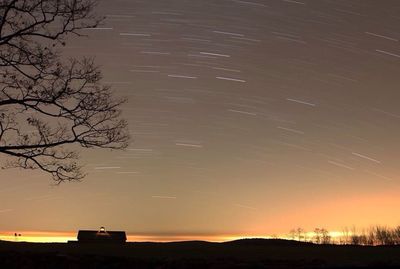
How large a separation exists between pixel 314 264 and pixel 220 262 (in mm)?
2294

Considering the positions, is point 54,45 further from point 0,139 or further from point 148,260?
point 148,260

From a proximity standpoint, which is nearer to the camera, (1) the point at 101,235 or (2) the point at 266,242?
(2) the point at 266,242

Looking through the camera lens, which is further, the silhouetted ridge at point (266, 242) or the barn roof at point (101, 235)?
the barn roof at point (101, 235)

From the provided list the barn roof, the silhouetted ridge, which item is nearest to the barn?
the barn roof

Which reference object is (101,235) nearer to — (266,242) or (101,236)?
(101,236)

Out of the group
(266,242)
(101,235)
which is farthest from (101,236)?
(266,242)

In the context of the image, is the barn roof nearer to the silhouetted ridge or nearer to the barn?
the barn

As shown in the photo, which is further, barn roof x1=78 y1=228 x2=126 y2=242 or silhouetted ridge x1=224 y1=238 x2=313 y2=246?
barn roof x1=78 y1=228 x2=126 y2=242

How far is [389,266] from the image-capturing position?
11.9m

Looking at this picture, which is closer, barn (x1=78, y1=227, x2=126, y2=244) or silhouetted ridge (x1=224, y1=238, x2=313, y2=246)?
silhouetted ridge (x1=224, y1=238, x2=313, y2=246)

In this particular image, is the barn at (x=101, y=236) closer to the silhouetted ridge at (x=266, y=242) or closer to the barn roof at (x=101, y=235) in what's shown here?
the barn roof at (x=101, y=235)

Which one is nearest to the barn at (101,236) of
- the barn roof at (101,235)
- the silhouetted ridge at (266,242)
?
the barn roof at (101,235)

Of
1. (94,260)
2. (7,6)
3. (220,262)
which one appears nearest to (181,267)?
(220,262)

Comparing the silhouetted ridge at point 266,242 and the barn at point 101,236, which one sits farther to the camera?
the barn at point 101,236
